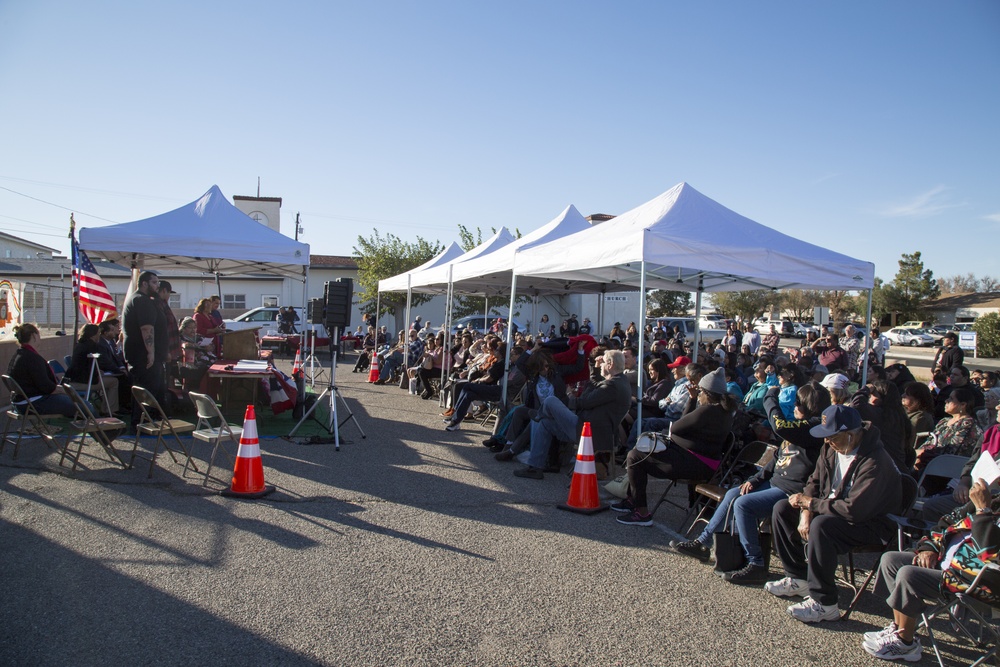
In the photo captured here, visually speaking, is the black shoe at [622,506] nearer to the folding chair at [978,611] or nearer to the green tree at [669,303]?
the folding chair at [978,611]

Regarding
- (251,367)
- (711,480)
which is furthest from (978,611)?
(251,367)

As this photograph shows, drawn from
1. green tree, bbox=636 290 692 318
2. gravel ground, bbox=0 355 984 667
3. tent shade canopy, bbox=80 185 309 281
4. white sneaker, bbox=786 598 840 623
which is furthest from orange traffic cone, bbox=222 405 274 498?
green tree, bbox=636 290 692 318

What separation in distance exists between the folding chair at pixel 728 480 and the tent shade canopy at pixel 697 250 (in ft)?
7.53

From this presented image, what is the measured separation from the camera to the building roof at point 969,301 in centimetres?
6107

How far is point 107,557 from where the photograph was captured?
4430 millimetres

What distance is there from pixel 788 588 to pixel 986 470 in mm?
1349

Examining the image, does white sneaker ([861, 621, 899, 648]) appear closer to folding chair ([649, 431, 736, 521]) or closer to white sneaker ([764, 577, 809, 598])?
white sneaker ([764, 577, 809, 598])

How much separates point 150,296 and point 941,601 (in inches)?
328

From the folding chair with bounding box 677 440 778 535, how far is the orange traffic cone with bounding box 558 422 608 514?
0.76m

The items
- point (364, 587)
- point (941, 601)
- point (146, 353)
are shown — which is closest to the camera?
point (941, 601)

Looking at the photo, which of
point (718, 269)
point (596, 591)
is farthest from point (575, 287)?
point (596, 591)

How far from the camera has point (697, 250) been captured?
7082 mm

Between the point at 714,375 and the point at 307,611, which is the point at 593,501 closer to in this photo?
the point at 714,375

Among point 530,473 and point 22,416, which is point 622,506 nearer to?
point 530,473
